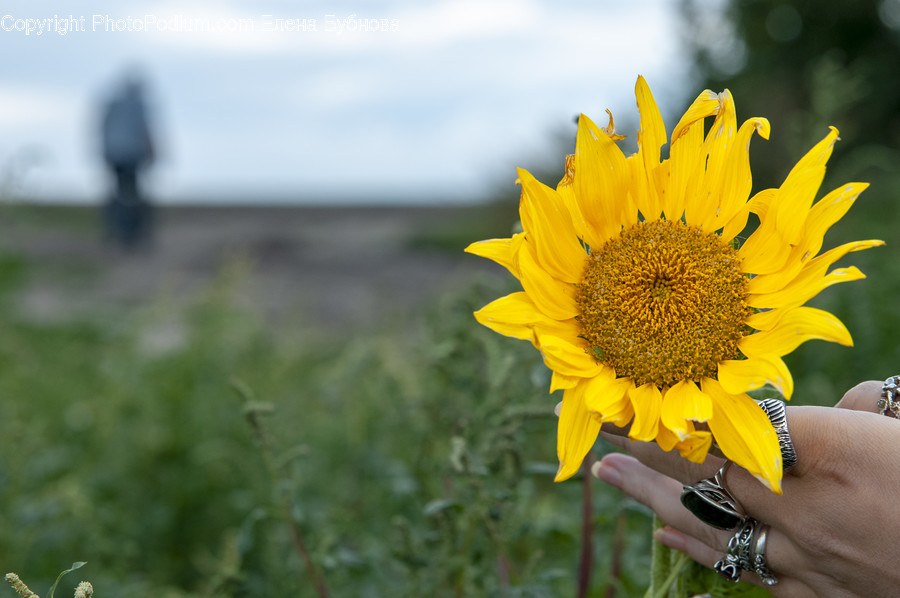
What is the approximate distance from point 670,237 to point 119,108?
1125cm

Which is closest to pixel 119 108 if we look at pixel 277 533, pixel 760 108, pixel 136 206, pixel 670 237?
Result: pixel 136 206

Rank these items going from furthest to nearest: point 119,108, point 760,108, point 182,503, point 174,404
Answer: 1. point 119,108
2. point 760,108
3. point 174,404
4. point 182,503

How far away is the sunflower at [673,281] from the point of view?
0.97 metres

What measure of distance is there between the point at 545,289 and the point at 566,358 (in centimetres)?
12

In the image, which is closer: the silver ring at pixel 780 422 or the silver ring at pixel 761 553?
the silver ring at pixel 780 422

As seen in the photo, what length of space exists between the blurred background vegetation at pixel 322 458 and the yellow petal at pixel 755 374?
1.34 ft

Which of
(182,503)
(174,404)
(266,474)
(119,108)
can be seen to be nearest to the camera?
(266,474)

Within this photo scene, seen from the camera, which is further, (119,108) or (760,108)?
(119,108)

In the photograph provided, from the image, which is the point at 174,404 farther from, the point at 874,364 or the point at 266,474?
the point at 874,364

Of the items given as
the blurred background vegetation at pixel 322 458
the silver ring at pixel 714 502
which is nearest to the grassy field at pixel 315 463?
the blurred background vegetation at pixel 322 458

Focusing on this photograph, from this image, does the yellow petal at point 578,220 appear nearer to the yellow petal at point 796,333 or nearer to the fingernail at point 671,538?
the yellow petal at point 796,333

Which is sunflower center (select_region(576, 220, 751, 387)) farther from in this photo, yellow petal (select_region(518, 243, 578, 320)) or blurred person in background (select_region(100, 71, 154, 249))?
blurred person in background (select_region(100, 71, 154, 249))

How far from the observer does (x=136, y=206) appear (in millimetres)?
12195

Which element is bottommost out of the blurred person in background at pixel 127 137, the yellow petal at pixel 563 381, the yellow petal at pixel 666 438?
the yellow petal at pixel 666 438
